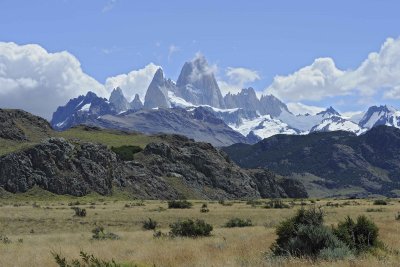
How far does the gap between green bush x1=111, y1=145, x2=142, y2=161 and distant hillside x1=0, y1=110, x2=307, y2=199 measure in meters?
0.36

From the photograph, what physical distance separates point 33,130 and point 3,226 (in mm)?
143098

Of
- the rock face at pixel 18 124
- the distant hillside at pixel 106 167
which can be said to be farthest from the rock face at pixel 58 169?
the rock face at pixel 18 124

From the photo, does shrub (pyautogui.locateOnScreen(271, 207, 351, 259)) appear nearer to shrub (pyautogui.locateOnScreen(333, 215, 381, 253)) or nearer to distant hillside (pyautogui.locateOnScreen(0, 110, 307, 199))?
shrub (pyautogui.locateOnScreen(333, 215, 381, 253))

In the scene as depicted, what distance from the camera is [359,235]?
63.2ft

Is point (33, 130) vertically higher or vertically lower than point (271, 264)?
higher

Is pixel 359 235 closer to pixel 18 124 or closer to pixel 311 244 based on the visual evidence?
pixel 311 244

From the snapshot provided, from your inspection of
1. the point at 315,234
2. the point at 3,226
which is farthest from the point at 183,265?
the point at 3,226

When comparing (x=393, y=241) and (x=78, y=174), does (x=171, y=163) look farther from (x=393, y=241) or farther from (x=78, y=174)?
(x=393, y=241)

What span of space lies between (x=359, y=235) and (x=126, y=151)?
15412 centimetres

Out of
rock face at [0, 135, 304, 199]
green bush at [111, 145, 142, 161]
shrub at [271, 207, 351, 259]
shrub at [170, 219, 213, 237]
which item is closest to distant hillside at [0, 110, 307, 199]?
rock face at [0, 135, 304, 199]

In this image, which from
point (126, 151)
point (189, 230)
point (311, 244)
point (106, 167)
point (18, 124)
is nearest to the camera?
point (311, 244)

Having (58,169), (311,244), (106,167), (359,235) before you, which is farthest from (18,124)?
(311,244)

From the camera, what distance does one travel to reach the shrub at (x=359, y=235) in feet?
59.8

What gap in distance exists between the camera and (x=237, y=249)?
1972cm
